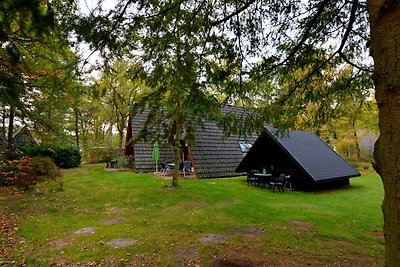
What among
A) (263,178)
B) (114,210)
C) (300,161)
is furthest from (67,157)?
(300,161)

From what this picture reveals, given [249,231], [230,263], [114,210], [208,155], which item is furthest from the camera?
[208,155]

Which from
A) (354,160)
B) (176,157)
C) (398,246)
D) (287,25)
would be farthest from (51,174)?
(354,160)

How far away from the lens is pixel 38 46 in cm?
908

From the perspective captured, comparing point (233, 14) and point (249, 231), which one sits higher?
point (233, 14)

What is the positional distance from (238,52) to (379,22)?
302cm

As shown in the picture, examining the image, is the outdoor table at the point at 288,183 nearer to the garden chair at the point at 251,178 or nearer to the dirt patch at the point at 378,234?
the garden chair at the point at 251,178

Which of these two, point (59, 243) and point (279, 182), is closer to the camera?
point (59, 243)

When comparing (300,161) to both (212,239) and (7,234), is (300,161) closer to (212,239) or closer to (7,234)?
(212,239)

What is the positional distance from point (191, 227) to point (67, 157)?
63.2 ft

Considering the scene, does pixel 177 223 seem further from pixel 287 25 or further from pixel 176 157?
pixel 287 25

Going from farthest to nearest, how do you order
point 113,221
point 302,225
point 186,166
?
1. point 186,166
2. point 113,221
3. point 302,225

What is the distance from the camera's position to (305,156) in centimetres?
1344

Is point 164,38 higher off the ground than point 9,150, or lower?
higher

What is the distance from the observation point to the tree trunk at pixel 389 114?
1.94 meters
